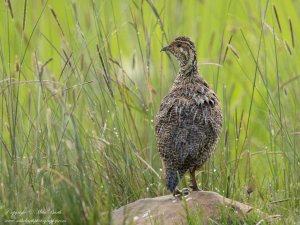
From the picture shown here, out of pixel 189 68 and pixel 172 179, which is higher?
pixel 189 68

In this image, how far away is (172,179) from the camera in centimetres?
680

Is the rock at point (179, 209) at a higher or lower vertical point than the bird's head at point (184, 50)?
lower

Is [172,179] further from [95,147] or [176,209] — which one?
[95,147]

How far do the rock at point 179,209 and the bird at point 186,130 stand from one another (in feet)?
0.52

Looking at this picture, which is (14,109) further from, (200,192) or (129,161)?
(200,192)

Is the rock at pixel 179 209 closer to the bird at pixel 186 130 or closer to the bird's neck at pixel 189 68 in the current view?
the bird at pixel 186 130

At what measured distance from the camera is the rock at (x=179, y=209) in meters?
6.34

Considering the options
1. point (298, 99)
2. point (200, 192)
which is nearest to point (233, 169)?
point (200, 192)

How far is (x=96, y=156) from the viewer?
7598 mm

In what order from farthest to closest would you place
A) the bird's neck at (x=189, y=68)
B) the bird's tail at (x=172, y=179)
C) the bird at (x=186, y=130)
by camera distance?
the bird's neck at (x=189, y=68), the bird at (x=186, y=130), the bird's tail at (x=172, y=179)

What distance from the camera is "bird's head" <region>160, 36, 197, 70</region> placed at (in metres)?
7.68

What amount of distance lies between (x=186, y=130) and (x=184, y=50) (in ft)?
3.52

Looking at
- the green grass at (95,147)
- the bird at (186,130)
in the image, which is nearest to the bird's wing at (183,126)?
the bird at (186,130)

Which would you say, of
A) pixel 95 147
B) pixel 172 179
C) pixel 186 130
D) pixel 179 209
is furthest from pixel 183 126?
pixel 95 147
